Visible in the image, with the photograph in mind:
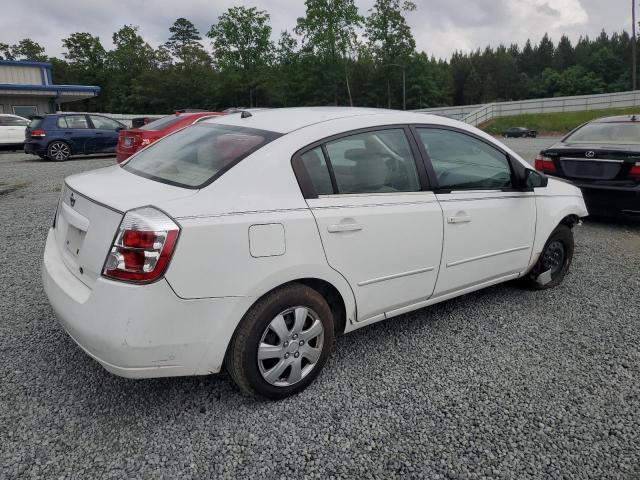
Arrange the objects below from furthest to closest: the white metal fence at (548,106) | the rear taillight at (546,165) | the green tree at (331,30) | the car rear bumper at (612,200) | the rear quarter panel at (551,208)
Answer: the green tree at (331,30) → the white metal fence at (548,106) → the rear taillight at (546,165) → the car rear bumper at (612,200) → the rear quarter panel at (551,208)

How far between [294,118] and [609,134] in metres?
5.66

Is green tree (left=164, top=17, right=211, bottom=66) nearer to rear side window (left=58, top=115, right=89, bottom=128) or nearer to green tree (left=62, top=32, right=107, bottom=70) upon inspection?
green tree (left=62, top=32, right=107, bottom=70)

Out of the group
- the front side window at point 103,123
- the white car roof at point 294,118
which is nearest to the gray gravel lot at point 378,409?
the white car roof at point 294,118

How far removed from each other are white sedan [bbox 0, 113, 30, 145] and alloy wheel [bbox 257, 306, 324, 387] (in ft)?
67.3

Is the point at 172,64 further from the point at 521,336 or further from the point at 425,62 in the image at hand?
the point at 521,336

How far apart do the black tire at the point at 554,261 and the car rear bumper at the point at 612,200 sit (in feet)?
7.19

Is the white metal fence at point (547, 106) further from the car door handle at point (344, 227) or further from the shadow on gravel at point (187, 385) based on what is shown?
the car door handle at point (344, 227)

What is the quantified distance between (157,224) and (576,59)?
110m

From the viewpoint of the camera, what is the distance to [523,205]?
12.7ft

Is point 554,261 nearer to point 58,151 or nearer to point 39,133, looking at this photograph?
point 58,151

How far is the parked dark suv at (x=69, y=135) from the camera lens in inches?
597

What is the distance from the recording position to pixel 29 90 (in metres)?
27.1

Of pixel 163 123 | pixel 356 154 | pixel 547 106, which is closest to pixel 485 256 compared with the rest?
pixel 356 154

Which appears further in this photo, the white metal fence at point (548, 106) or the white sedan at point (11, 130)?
the white metal fence at point (548, 106)
